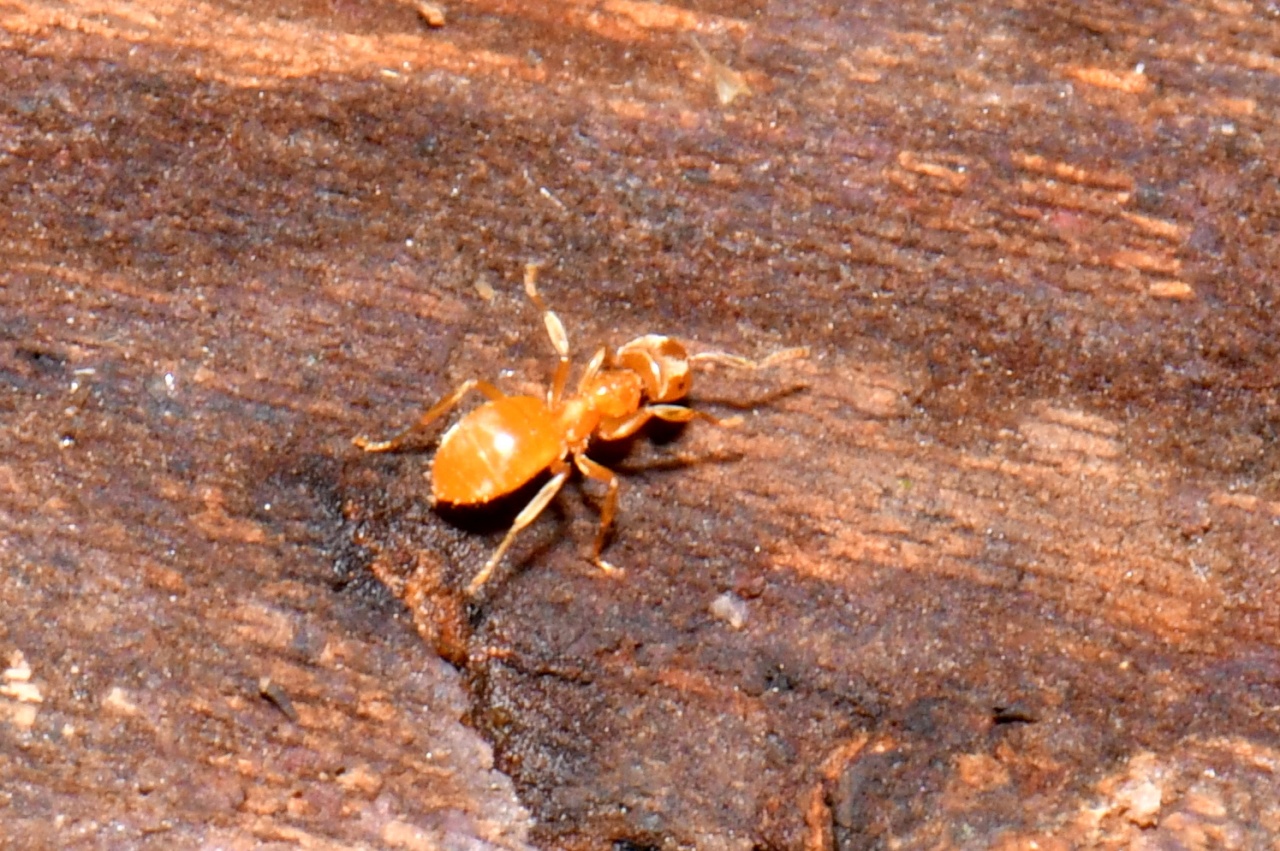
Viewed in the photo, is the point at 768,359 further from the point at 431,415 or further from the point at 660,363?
the point at 431,415

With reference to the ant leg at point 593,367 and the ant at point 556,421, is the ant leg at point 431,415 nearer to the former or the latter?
the ant at point 556,421

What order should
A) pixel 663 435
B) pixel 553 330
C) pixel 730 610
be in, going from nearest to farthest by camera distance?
1. pixel 730 610
2. pixel 553 330
3. pixel 663 435

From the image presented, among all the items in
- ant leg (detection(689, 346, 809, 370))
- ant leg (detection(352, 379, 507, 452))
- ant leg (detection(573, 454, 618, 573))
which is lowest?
ant leg (detection(573, 454, 618, 573))

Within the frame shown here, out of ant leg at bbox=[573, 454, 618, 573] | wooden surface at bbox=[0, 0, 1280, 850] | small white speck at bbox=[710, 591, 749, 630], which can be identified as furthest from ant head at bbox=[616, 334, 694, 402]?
small white speck at bbox=[710, 591, 749, 630]

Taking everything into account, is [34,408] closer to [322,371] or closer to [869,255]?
[322,371]

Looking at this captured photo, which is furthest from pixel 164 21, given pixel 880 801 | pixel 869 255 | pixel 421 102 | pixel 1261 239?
pixel 1261 239

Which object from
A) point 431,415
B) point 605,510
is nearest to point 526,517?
point 605,510

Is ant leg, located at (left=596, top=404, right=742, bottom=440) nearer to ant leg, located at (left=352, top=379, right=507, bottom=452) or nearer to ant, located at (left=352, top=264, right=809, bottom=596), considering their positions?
ant, located at (left=352, top=264, right=809, bottom=596)

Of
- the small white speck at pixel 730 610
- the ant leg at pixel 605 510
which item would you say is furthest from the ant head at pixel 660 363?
the small white speck at pixel 730 610
